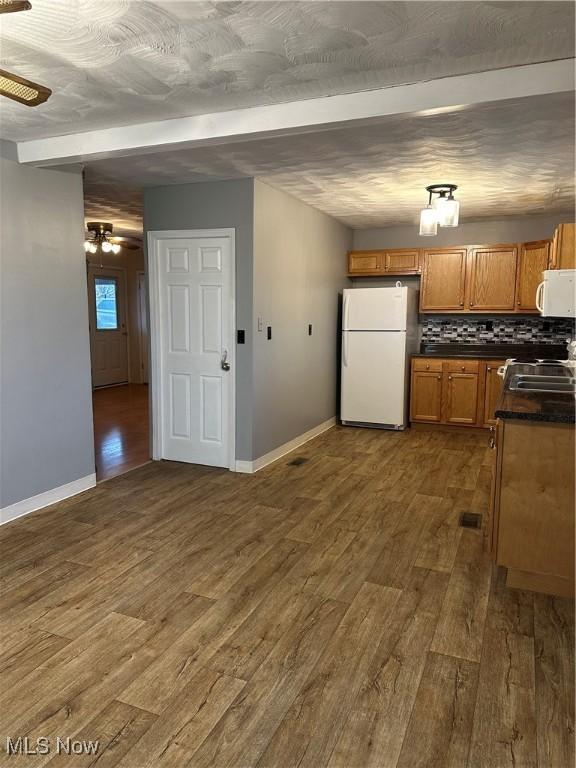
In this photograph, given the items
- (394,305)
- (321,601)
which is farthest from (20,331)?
(394,305)

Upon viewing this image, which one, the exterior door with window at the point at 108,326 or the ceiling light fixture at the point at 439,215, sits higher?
the ceiling light fixture at the point at 439,215

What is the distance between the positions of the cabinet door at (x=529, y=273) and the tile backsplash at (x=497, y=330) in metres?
0.34

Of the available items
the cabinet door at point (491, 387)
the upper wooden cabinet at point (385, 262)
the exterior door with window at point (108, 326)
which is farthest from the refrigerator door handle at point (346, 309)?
the exterior door with window at point (108, 326)

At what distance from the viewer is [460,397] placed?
589 cm

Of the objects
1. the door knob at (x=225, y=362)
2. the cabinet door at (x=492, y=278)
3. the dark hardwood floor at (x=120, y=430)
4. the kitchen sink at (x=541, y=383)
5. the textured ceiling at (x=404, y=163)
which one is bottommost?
the dark hardwood floor at (x=120, y=430)

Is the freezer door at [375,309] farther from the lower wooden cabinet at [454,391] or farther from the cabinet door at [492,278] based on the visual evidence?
the cabinet door at [492,278]

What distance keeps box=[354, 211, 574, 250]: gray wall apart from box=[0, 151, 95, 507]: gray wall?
376 cm

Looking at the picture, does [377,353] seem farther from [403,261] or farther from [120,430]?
[120,430]

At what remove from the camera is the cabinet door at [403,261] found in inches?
242

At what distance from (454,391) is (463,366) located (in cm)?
30

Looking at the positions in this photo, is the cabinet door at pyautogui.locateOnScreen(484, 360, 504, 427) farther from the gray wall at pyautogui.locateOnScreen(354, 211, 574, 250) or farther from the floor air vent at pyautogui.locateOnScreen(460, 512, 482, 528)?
the floor air vent at pyautogui.locateOnScreen(460, 512, 482, 528)

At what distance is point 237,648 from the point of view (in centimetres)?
215

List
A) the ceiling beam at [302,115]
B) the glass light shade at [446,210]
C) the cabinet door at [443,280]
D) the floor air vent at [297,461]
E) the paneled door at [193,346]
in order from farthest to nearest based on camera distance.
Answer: the cabinet door at [443,280] → the floor air vent at [297,461] → the paneled door at [193,346] → the glass light shade at [446,210] → the ceiling beam at [302,115]

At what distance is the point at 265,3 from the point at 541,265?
4637 millimetres
